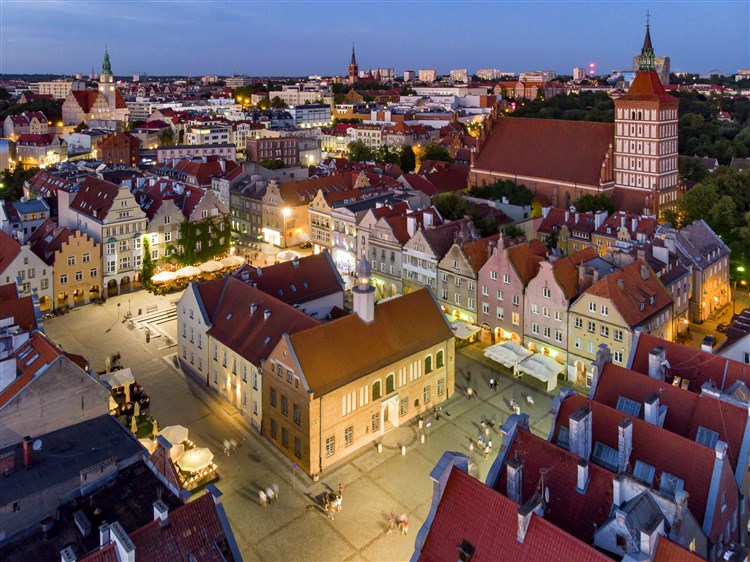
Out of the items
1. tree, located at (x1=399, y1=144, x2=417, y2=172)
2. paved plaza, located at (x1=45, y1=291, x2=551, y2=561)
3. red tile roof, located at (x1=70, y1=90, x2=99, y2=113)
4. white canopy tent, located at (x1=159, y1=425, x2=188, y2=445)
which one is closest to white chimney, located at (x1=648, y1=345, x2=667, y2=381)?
paved plaza, located at (x1=45, y1=291, x2=551, y2=561)

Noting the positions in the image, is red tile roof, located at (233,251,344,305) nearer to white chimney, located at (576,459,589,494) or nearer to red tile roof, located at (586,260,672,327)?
red tile roof, located at (586,260,672,327)

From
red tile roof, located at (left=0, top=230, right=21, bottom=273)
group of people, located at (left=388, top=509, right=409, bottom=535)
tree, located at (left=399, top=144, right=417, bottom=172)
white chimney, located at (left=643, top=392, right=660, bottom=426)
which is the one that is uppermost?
tree, located at (left=399, top=144, right=417, bottom=172)

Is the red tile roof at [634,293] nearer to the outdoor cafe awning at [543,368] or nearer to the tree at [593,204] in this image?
the outdoor cafe awning at [543,368]

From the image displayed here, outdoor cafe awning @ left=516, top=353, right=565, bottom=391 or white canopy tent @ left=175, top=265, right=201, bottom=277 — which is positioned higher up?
white canopy tent @ left=175, top=265, right=201, bottom=277

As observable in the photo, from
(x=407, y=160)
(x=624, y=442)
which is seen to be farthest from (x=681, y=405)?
(x=407, y=160)

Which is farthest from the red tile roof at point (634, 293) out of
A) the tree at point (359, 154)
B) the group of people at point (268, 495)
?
the tree at point (359, 154)

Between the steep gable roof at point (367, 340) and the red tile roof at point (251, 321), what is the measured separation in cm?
189

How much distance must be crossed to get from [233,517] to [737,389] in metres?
22.5

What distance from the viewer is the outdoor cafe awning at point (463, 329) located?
145ft

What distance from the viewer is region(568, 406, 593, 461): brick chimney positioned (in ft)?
74.3

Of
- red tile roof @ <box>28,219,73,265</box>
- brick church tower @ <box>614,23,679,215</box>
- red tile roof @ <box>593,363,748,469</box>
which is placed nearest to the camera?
red tile roof @ <box>593,363,748,469</box>

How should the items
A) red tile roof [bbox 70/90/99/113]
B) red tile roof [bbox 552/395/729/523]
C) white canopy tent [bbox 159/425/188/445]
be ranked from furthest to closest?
1. red tile roof [bbox 70/90/99/113]
2. white canopy tent [bbox 159/425/188/445]
3. red tile roof [bbox 552/395/729/523]

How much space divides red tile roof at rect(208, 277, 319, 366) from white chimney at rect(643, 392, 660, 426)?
17.1 meters

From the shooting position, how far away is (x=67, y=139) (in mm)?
132625
